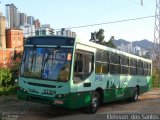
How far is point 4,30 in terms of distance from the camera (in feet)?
294

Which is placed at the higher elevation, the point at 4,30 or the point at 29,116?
the point at 4,30

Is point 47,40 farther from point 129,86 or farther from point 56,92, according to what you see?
point 129,86

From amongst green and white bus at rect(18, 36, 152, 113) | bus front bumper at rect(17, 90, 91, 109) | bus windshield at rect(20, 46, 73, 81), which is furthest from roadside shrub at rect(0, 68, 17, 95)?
bus windshield at rect(20, 46, 73, 81)

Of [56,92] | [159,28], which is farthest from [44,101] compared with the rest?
[159,28]

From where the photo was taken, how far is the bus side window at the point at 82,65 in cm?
1275

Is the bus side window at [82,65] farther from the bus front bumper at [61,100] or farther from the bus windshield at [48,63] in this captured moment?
the bus front bumper at [61,100]

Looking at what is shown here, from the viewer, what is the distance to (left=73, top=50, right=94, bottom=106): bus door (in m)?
12.8

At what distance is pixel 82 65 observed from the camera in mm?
13195

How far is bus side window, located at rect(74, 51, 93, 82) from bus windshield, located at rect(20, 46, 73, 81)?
0.42 m

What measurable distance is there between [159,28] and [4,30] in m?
46.6

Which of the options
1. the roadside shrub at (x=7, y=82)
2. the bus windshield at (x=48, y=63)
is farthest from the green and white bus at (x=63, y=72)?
the roadside shrub at (x=7, y=82)

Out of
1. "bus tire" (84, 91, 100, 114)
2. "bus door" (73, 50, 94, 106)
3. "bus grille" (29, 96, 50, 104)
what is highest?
"bus door" (73, 50, 94, 106)

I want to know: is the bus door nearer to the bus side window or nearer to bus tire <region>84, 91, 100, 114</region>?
the bus side window

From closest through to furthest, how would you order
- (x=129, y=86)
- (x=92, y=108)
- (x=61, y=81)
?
(x=61, y=81)
(x=92, y=108)
(x=129, y=86)
